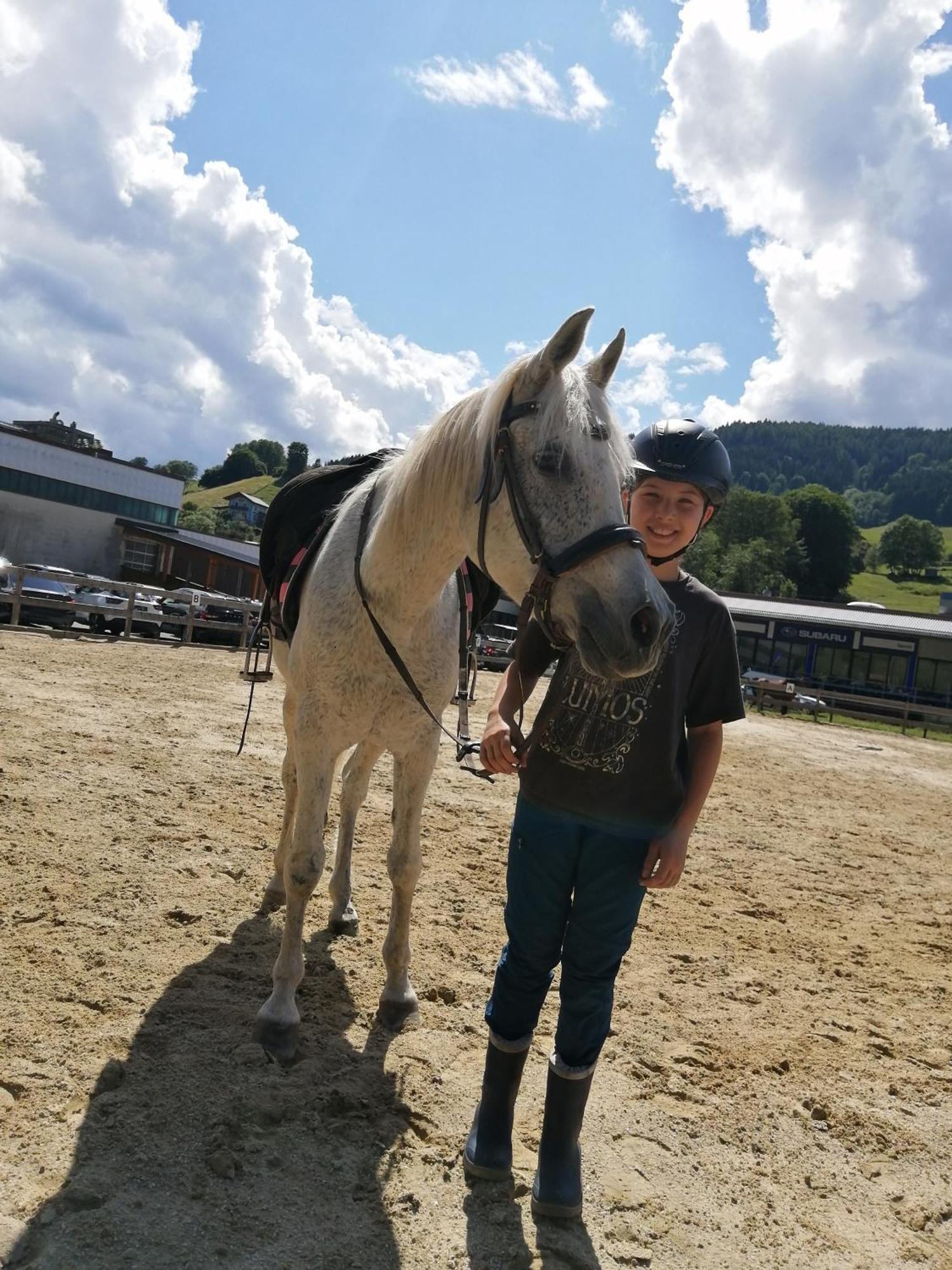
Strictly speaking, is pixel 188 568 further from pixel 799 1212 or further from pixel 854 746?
pixel 799 1212

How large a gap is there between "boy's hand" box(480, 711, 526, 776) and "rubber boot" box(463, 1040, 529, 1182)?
0.82m

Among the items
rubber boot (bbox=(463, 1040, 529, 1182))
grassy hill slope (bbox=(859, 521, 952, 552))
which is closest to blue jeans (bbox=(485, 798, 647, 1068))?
rubber boot (bbox=(463, 1040, 529, 1182))

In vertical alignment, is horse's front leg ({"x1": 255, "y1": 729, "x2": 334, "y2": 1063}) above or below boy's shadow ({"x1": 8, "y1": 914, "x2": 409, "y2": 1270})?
above

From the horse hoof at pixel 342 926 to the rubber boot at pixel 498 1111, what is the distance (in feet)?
5.22

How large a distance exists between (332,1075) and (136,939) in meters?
1.14

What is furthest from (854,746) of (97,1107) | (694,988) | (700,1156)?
(97,1107)

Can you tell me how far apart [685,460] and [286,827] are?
111 inches

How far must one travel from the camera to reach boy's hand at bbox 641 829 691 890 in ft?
6.75

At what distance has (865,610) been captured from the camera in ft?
130

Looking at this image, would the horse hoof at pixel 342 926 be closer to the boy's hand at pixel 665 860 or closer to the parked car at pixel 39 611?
the boy's hand at pixel 665 860

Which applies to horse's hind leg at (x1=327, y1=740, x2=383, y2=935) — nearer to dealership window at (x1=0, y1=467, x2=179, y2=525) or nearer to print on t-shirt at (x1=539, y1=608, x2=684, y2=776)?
print on t-shirt at (x1=539, y1=608, x2=684, y2=776)

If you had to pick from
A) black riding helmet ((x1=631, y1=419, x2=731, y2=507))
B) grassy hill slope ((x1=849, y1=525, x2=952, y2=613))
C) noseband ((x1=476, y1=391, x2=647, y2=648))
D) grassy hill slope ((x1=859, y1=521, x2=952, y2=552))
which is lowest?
noseband ((x1=476, y1=391, x2=647, y2=648))

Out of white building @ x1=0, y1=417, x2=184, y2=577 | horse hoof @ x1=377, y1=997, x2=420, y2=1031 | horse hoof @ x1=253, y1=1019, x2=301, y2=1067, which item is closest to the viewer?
horse hoof @ x1=253, y1=1019, x2=301, y2=1067

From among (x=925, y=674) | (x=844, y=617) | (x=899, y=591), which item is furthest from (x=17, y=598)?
(x=899, y=591)
